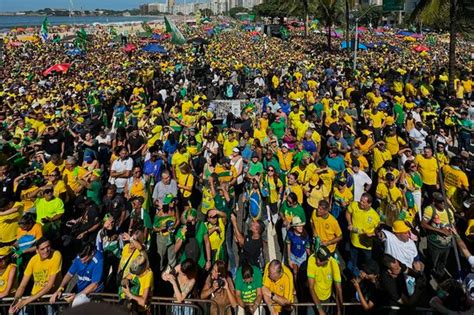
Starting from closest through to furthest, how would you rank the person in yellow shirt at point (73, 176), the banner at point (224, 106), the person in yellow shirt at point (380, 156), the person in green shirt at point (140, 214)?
the person in green shirt at point (140, 214), the person in yellow shirt at point (73, 176), the person in yellow shirt at point (380, 156), the banner at point (224, 106)

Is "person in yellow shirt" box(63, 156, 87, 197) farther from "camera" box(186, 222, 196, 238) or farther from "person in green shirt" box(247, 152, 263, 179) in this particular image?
"person in green shirt" box(247, 152, 263, 179)

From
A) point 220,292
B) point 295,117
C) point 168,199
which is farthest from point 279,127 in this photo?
point 220,292

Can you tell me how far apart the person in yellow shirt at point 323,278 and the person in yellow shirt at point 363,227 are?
99 centimetres

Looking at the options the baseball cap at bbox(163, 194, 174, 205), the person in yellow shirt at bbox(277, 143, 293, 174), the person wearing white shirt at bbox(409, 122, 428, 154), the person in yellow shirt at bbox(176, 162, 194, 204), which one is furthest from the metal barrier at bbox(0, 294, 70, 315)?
the person wearing white shirt at bbox(409, 122, 428, 154)

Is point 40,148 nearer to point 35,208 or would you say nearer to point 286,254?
point 35,208

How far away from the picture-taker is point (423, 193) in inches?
272

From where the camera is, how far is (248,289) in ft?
13.8

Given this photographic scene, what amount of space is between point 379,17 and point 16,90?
257 feet

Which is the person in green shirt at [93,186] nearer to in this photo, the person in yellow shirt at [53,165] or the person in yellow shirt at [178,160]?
the person in yellow shirt at [53,165]

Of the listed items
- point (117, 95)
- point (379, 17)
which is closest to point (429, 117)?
point (117, 95)

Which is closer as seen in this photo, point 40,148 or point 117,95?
point 40,148

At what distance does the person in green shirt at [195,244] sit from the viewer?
479 centimetres

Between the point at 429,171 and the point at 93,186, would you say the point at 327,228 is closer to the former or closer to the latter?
the point at 429,171

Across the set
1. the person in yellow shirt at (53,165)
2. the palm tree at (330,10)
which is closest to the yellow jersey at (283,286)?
the person in yellow shirt at (53,165)
